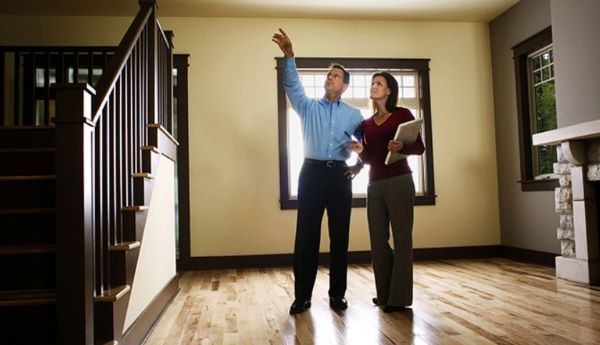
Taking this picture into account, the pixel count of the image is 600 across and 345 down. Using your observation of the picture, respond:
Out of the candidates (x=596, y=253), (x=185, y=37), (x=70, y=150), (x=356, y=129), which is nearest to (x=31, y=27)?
(x=185, y=37)

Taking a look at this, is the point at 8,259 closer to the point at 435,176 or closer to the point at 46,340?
the point at 46,340

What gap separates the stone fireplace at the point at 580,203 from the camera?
3867 millimetres

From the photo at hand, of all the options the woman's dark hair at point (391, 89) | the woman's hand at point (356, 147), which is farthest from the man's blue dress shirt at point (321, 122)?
the woman's dark hair at point (391, 89)

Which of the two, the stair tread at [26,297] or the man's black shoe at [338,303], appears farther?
the man's black shoe at [338,303]

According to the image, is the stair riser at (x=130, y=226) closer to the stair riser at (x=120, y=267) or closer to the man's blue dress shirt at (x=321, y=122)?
the stair riser at (x=120, y=267)

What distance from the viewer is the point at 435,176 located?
19.1 feet

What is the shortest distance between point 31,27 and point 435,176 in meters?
4.72

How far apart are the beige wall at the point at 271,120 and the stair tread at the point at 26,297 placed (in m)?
3.33

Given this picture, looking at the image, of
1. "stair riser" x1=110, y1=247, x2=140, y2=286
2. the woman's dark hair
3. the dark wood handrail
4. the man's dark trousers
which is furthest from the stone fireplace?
"stair riser" x1=110, y1=247, x2=140, y2=286

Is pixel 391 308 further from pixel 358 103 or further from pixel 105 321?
pixel 358 103

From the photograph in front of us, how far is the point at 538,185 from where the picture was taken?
5121 mm

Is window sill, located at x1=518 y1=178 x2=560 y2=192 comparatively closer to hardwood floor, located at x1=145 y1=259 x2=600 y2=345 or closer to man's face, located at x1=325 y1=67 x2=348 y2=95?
hardwood floor, located at x1=145 y1=259 x2=600 y2=345

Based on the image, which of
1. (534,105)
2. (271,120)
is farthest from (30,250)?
(534,105)

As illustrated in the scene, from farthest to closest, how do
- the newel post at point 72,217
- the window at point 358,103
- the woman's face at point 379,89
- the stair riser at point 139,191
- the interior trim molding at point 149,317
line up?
1. the window at point 358,103
2. the woman's face at point 379,89
3. the stair riser at point 139,191
4. the interior trim molding at point 149,317
5. the newel post at point 72,217
